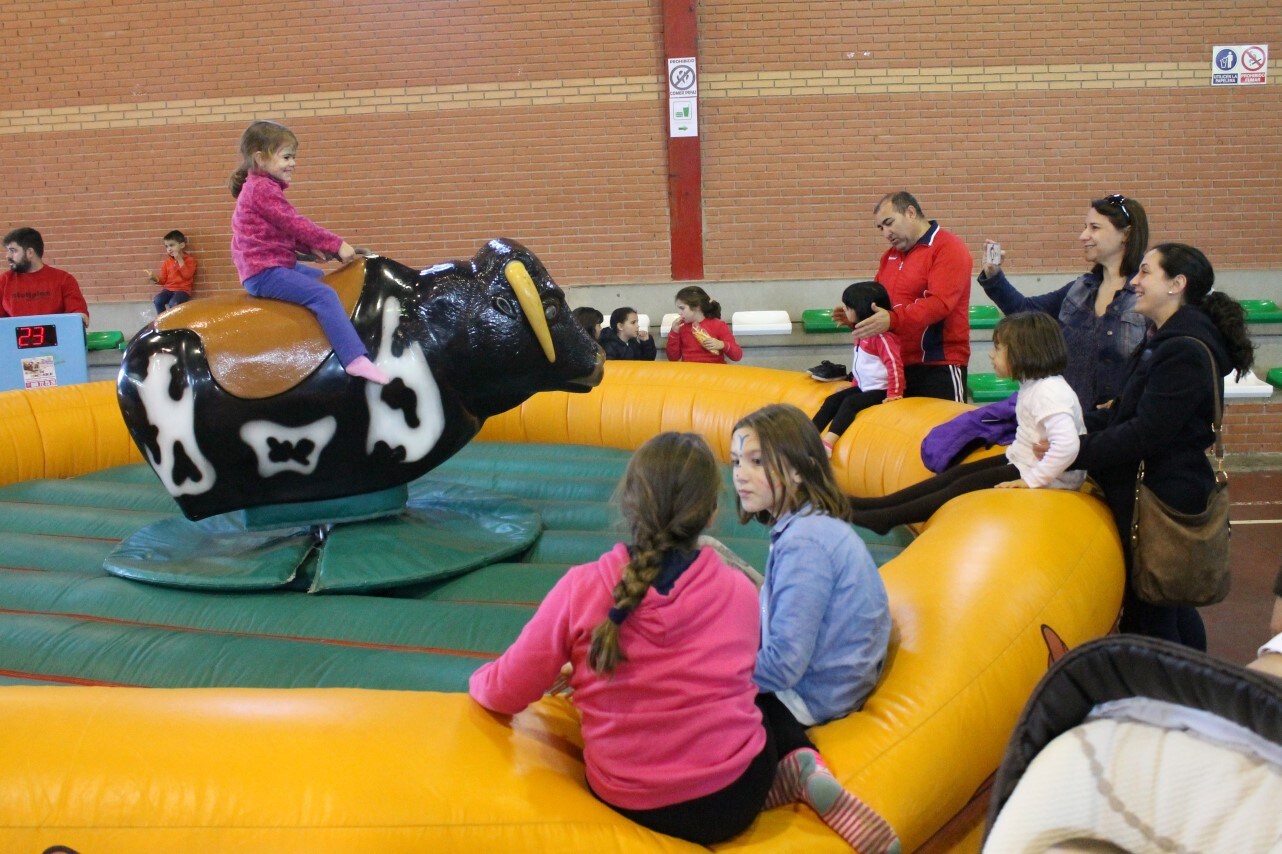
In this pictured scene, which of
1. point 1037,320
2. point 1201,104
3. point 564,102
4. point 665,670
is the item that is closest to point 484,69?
point 564,102

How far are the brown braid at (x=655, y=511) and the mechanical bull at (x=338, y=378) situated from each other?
63.1 inches

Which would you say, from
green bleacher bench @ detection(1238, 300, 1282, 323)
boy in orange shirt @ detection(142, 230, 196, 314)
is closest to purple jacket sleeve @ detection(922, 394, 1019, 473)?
green bleacher bench @ detection(1238, 300, 1282, 323)

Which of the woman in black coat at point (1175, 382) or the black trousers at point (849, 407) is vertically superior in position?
the woman in black coat at point (1175, 382)

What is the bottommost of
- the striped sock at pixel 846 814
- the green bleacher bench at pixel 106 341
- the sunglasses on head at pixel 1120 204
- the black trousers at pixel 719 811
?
the striped sock at pixel 846 814

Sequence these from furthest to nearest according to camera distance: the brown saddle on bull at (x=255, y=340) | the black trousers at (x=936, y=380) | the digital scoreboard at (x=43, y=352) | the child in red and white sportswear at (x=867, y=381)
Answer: the digital scoreboard at (x=43, y=352), the black trousers at (x=936, y=380), the child in red and white sportswear at (x=867, y=381), the brown saddle on bull at (x=255, y=340)

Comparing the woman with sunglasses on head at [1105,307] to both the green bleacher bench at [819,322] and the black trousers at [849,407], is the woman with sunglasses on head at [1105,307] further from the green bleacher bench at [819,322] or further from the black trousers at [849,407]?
the green bleacher bench at [819,322]

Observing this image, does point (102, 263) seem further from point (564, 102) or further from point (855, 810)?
point (855, 810)

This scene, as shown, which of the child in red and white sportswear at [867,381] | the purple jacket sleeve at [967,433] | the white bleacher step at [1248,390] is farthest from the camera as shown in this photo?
the white bleacher step at [1248,390]

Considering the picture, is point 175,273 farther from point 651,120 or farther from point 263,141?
point 263,141

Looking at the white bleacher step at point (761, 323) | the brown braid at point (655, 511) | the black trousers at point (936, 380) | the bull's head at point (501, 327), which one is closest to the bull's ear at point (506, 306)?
the bull's head at point (501, 327)

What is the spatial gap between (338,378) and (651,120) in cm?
499

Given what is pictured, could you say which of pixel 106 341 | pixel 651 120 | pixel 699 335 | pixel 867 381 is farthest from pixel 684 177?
pixel 106 341

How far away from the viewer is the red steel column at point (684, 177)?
749cm

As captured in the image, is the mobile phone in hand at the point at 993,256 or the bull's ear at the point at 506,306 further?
the mobile phone in hand at the point at 993,256
